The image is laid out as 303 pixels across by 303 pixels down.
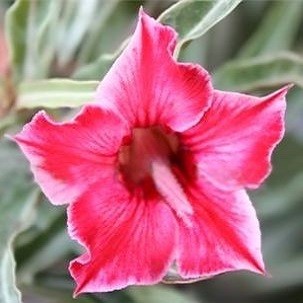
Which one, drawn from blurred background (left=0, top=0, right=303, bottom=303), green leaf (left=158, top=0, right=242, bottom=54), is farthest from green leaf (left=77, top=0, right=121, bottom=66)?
green leaf (left=158, top=0, right=242, bottom=54)

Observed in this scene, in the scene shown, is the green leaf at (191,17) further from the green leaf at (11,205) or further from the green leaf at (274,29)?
the green leaf at (274,29)

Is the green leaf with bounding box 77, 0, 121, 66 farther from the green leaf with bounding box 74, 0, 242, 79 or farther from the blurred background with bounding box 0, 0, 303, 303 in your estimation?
the green leaf with bounding box 74, 0, 242, 79

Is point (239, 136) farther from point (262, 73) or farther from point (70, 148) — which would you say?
point (262, 73)

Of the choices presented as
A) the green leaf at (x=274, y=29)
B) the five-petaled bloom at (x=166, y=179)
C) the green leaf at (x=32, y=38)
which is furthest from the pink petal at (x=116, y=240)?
the green leaf at (x=274, y=29)

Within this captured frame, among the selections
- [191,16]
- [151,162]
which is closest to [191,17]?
[191,16]

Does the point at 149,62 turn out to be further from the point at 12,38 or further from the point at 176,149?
the point at 12,38
